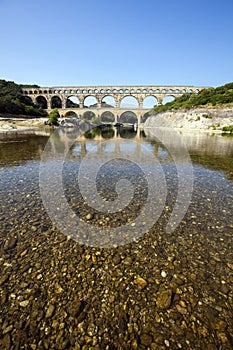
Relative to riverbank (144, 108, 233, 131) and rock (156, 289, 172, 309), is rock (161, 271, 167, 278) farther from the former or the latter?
riverbank (144, 108, 233, 131)

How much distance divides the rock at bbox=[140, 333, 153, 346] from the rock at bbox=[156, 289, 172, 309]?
50 cm

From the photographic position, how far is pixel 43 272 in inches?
139

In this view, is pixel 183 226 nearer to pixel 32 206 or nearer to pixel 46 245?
pixel 46 245

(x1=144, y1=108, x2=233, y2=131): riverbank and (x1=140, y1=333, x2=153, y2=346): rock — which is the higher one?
(x1=144, y1=108, x2=233, y2=131): riverbank

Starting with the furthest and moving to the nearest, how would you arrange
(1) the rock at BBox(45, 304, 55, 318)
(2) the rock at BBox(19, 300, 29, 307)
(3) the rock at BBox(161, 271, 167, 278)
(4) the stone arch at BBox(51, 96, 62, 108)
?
(4) the stone arch at BBox(51, 96, 62, 108)
(3) the rock at BBox(161, 271, 167, 278)
(2) the rock at BBox(19, 300, 29, 307)
(1) the rock at BBox(45, 304, 55, 318)

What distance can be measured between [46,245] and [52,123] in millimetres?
58610

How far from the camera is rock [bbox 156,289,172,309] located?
2.94 metres

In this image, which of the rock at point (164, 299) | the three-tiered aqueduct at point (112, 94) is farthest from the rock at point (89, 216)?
the three-tiered aqueduct at point (112, 94)

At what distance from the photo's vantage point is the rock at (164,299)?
2.94 metres

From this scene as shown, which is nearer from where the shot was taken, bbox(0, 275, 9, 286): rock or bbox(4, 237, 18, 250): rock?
bbox(0, 275, 9, 286): rock

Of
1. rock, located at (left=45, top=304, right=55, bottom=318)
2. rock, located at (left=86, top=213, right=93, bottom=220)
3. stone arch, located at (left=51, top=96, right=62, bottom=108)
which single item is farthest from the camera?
stone arch, located at (left=51, top=96, right=62, bottom=108)

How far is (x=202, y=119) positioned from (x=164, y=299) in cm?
4946

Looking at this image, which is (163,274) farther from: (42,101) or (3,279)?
(42,101)

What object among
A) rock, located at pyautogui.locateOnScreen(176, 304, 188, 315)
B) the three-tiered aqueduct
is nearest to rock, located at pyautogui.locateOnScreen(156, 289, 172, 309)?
rock, located at pyautogui.locateOnScreen(176, 304, 188, 315)
